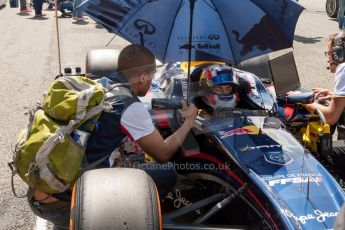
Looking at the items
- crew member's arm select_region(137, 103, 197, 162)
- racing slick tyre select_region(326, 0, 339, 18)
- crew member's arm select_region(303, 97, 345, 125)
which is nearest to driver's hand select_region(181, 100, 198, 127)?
crew member's arm select_region(137, 103, 197, 162)

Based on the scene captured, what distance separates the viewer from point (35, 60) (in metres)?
10.0

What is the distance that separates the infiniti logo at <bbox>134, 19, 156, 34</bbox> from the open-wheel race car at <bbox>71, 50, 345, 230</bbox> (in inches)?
16.5

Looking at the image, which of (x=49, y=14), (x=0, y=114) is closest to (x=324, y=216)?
(x=0, y=114)

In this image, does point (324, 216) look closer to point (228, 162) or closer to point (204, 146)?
point (228, 162)

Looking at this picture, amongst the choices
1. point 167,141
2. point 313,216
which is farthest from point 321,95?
point 313,216

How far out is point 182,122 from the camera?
345cm

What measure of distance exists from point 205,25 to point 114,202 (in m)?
2.02

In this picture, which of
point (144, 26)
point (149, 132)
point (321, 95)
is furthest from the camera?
point (321, 95)

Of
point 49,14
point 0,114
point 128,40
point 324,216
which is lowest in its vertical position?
point 49,14

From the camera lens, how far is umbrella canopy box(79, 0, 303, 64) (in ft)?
12.0

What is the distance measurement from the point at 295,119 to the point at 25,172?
2168 mm

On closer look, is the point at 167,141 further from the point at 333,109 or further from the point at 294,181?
the point at 333,109

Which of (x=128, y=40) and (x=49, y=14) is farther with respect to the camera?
(x=49, y=14)

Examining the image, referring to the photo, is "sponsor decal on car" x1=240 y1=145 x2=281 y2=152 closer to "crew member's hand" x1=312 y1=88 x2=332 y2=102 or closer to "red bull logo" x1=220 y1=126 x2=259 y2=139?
"red bull logo" x1=220 y1=126 x2=259 y2=139
